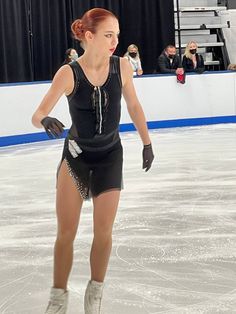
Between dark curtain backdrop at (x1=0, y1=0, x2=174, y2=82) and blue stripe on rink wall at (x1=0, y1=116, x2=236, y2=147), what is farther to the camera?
dark curtain backdrop at (x1=0, y1=0, x2=174, y2=82)

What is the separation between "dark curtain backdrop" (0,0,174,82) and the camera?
430 inches

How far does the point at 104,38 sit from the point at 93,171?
467 millimetres

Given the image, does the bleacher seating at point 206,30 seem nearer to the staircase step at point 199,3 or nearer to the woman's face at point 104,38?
the staircase step at point 199,3

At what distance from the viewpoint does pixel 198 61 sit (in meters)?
10.9

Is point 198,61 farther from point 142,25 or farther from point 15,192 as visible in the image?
point 15,192

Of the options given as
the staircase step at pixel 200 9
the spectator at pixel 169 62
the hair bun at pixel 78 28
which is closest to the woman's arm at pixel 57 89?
the hair bun at pixel 78 28

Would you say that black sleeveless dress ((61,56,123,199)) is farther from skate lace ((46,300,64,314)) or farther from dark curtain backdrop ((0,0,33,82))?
dark curtain backdrop ((0,0,33,82))

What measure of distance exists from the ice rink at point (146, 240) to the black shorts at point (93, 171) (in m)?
0.56

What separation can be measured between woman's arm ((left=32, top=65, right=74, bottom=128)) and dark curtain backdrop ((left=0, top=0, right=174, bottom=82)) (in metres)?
8.68

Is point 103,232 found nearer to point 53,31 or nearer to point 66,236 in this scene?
point 66,236

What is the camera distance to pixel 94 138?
233 cm

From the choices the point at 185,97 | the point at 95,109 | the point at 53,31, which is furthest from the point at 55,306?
the point at 53,31

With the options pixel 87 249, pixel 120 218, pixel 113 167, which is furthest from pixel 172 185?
pixel 113 167

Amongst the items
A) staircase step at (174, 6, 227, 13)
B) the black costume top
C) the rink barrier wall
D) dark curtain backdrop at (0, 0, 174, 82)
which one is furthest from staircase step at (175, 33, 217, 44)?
the black costume top
